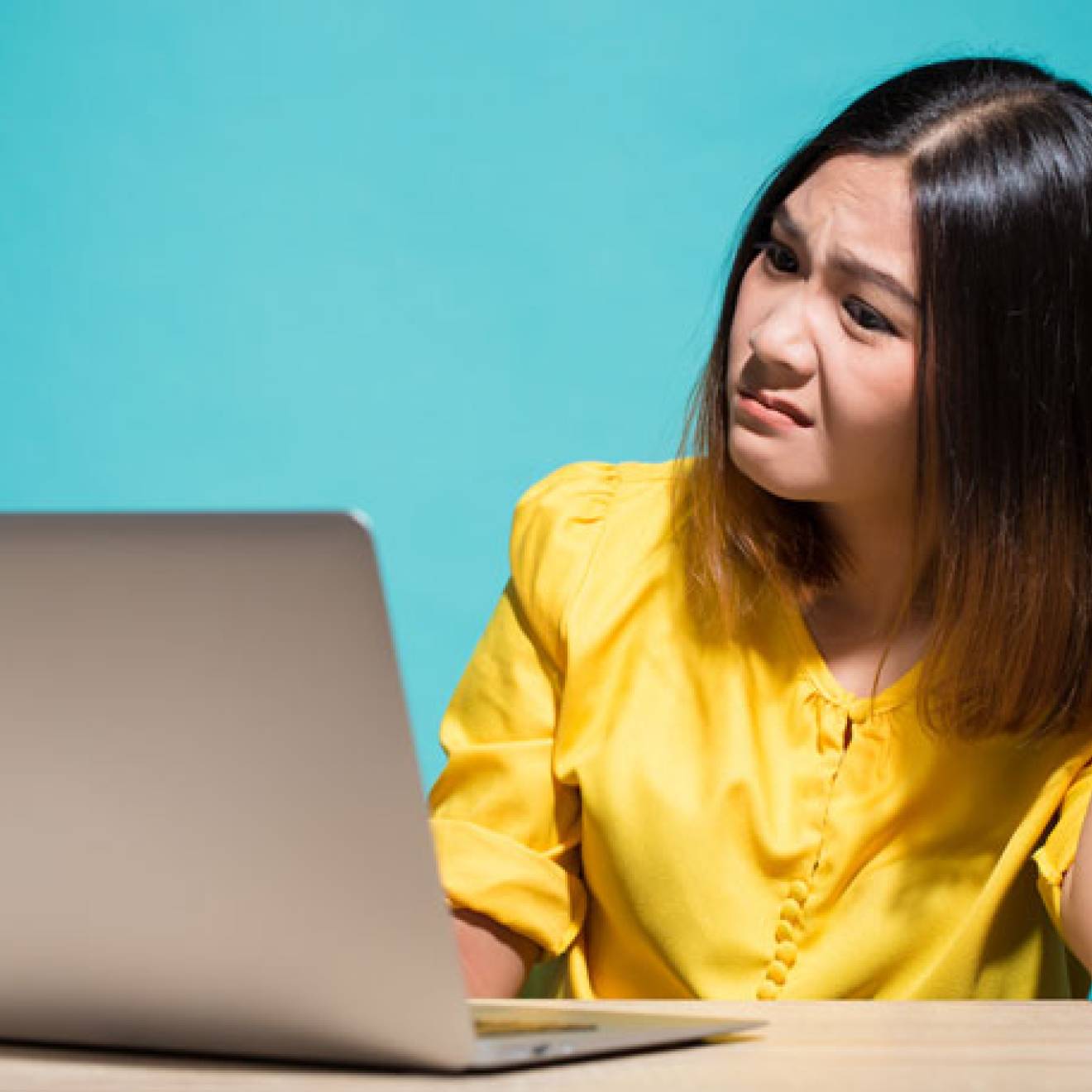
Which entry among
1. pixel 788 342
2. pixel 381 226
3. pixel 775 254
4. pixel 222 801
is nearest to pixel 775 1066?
pixel 222 801

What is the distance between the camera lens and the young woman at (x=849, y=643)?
4.00 ft

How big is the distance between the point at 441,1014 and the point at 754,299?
739 mm

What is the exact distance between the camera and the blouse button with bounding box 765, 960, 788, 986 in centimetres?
127

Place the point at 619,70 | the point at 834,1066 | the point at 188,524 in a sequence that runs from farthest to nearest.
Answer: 1. the point at 619,70
2. the point at 834,1066
3. the point at 188,524

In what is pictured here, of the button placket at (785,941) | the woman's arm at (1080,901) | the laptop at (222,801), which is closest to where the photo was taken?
the laptop at (222,801)

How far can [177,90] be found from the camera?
7.66 ft

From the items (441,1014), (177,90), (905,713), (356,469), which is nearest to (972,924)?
(905,713)

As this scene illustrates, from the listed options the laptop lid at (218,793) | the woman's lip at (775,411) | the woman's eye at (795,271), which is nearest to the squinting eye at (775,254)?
the woman's eye at (795,271)

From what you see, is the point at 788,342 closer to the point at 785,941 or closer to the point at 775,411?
the point at 775,411

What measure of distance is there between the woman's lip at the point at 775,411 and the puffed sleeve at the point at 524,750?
0.72 ft

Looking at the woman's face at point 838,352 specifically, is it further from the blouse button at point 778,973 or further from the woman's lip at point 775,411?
the blouse button at point 778,973

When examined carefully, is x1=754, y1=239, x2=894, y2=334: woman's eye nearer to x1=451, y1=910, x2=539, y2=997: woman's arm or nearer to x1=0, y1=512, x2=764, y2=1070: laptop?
x1=451, y1=910, x2=539, y2=997: woman's arm

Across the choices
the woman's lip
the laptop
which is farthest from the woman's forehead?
the laptop

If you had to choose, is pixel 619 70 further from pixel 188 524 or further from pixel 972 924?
pixel 188 524
